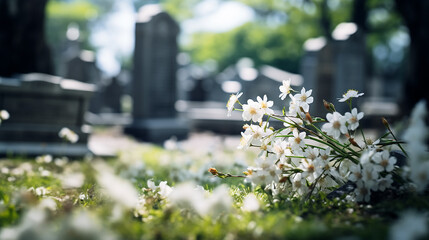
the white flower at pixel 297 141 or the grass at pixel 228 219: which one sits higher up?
the white flower at pixel 297 141

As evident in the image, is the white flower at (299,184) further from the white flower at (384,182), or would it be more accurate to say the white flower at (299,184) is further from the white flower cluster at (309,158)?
the white flower at (384,182)

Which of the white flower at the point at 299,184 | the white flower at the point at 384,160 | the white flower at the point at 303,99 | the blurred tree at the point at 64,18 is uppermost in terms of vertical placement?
the blurred tree at the point at 64,18

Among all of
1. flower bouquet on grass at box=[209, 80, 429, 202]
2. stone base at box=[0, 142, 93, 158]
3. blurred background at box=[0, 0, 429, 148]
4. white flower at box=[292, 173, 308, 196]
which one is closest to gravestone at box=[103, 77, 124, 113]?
blurred background at box=[0, 0, 429, 148]

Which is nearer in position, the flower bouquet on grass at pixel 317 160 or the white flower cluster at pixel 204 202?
the white flower cluster at pixel 204 202

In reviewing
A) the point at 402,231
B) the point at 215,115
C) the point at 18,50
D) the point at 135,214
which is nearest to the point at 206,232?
the point at 135,214

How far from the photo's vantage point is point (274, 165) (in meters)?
2.25

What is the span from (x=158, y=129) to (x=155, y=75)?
1.79m

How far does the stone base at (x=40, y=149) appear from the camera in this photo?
21.3 feet

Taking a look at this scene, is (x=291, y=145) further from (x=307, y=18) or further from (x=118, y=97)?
(x=307, y=18)

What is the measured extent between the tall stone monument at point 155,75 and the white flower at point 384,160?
390 inches

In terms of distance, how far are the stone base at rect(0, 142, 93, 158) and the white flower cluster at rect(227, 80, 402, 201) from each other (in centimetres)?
503

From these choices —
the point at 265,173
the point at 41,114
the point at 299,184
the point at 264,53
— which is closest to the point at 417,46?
the point at 299,184

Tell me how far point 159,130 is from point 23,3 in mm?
5145

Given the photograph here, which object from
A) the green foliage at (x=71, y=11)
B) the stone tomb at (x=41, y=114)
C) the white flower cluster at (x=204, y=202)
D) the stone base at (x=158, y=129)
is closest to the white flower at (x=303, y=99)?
the white flower cluster at (x=204, y=202)
